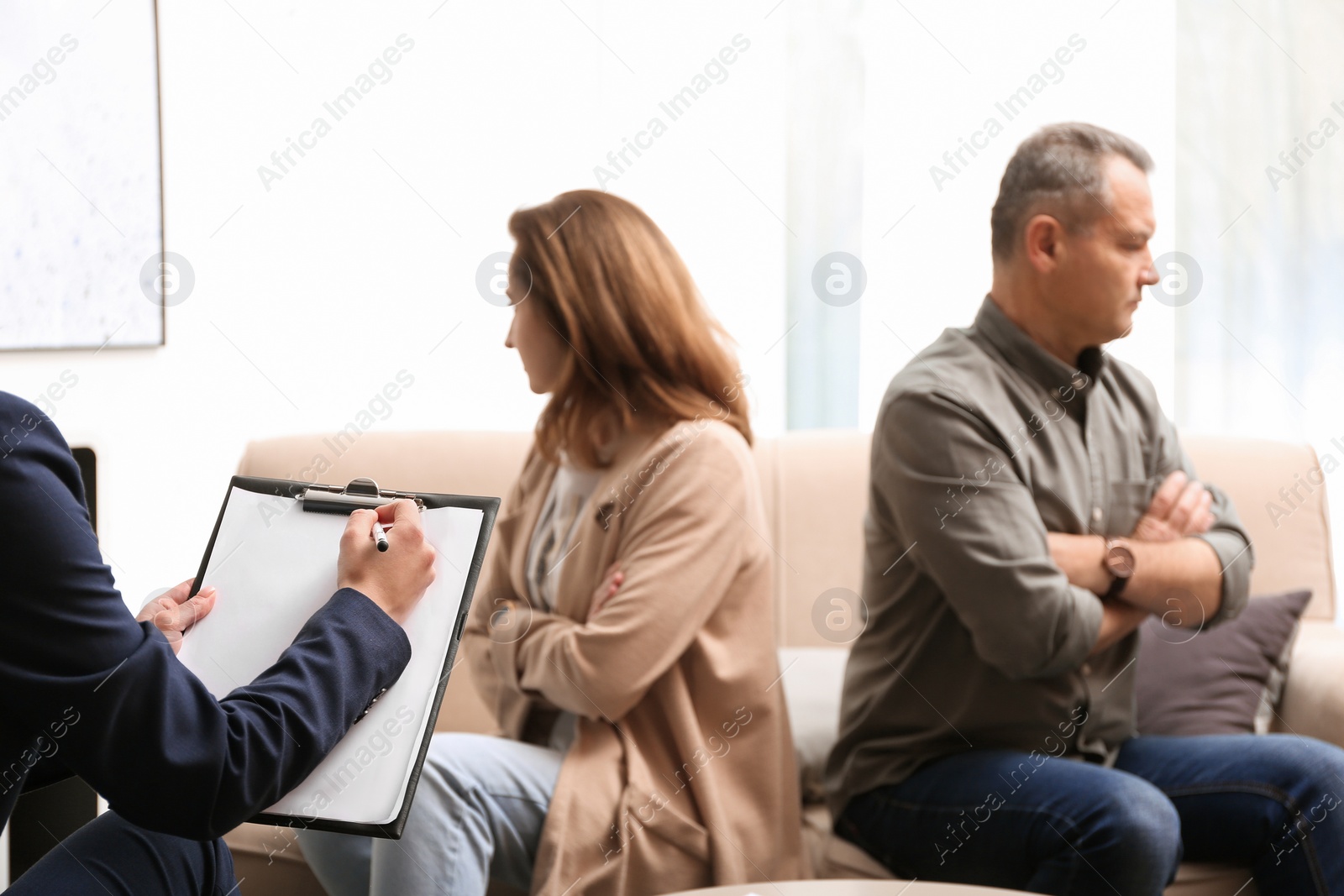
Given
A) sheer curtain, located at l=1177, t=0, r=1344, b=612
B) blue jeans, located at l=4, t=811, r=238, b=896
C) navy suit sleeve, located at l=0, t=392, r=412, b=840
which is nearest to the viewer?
navy suit sleeve, located at l=0, t=392, r=412, b=840

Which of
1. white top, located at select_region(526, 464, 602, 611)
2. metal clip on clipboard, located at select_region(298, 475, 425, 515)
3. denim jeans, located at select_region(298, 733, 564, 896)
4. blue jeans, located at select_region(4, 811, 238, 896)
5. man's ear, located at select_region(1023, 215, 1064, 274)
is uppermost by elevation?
man's ear, located at select_region(1023, 215, 1064, 274)

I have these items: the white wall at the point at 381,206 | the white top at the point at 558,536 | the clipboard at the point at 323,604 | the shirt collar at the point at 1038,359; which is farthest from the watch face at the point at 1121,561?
the white wall at the point at 381,206

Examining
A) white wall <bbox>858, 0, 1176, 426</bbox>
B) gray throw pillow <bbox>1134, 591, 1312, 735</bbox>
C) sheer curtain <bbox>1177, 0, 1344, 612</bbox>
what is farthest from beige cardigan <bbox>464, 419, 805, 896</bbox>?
sheer curtain <bbox>1177, 0, 1344, 612</bbox>

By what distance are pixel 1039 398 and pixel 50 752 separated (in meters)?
1.25

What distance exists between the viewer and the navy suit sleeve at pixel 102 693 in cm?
74

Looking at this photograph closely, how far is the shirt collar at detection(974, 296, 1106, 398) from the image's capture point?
4.99ft

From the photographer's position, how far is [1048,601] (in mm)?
1347

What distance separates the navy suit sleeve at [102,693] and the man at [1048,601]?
87 cm

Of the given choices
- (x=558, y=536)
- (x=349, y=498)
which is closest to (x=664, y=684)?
(x=558, y=536)

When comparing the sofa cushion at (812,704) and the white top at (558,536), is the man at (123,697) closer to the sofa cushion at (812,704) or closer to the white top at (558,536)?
the white top at (558,536)

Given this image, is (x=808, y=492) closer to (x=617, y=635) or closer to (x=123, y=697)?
(x=617, y=635)

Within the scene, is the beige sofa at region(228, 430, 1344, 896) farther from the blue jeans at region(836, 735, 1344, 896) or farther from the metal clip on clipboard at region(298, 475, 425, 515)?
the metal clip on clipboard at region(298, 475, 425, 515)

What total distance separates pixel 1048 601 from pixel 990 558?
86 mm

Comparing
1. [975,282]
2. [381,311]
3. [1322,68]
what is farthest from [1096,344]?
[381,311]
